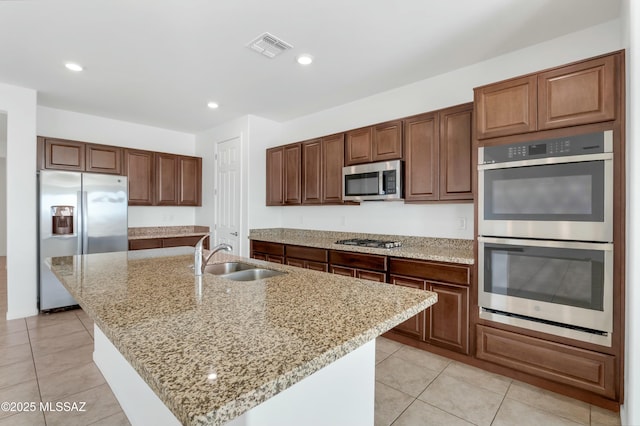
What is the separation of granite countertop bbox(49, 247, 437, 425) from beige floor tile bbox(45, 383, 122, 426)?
91 cm

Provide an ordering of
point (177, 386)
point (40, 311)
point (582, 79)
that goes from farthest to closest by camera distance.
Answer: point (40, 311) < point (582, 79) < point (177, 386)

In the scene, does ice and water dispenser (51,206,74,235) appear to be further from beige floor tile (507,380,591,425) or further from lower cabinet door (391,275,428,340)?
beige floor tile (507,380,591,425)

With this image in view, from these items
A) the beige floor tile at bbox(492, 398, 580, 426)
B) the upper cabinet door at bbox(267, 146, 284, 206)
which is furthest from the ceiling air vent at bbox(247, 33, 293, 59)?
the beige floor tile at bbox(492, 398, 580, 426)

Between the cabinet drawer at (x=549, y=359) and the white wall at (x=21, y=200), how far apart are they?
473 centimetres

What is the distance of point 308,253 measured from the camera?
12.1ft

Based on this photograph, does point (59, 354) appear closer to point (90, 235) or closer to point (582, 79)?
point (90, 235)

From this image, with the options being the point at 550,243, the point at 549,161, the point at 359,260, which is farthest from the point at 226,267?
the point at 549,161

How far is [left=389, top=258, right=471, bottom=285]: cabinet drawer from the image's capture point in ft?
8.32

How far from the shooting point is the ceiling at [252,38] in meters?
2.19

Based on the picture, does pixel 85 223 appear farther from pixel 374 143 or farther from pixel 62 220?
pixel 374 143

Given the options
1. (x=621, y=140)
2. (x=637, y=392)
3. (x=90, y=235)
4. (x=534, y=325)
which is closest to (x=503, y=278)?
(x=534, y=325)

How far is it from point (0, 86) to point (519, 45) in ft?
17.1

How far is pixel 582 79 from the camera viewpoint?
2.02 m

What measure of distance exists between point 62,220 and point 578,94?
5.15 metres
